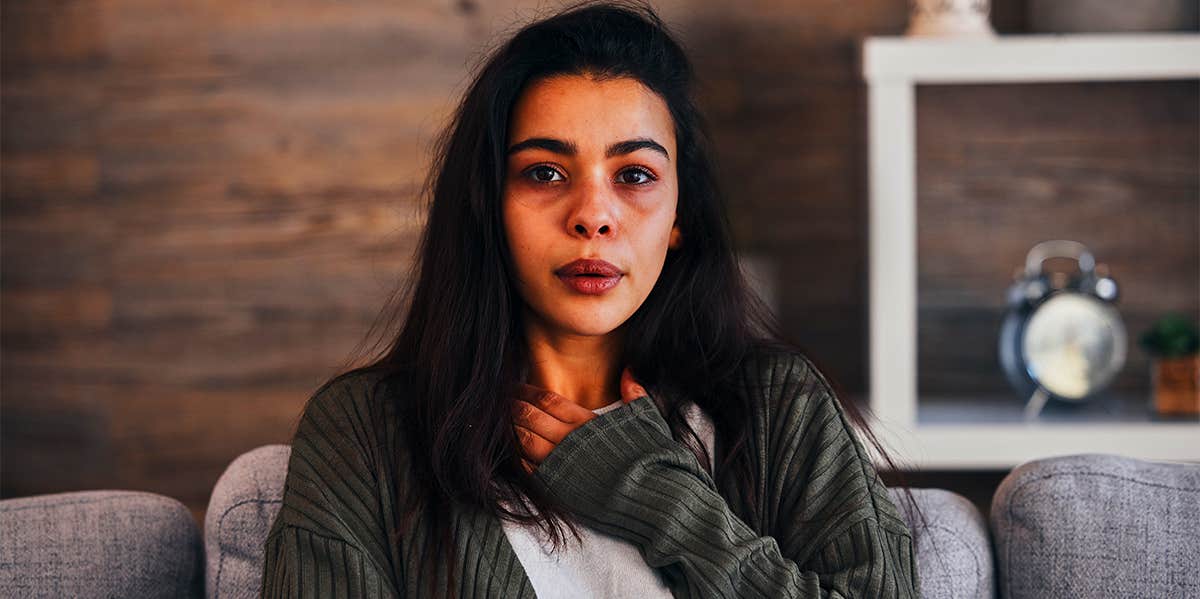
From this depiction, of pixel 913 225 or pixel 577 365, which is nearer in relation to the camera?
pixel 577 365

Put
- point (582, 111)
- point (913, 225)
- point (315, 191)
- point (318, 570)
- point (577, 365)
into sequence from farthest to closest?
point (315, 191) → point (913, 225) → point (577, 365) → point (582, 111) → point (318, 570)

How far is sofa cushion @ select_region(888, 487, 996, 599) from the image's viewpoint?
138 cm

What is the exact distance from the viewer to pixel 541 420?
135 centimetres

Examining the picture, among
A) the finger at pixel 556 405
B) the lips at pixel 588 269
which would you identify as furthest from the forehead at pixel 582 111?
the finger at pixel 556 405

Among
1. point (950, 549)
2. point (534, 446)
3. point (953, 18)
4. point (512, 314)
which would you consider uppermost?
point (953, 18)

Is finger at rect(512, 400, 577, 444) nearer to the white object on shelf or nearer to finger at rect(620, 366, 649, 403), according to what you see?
finger at rect(620, 366, 649, 403)

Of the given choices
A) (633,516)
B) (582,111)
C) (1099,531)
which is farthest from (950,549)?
(582,111)

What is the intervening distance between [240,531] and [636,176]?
52 cm

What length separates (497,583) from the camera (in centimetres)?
128

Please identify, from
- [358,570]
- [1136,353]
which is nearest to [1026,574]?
[358,570]

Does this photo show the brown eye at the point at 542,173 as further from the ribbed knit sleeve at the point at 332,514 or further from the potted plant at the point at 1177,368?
the potted plant at the point at 1177,368

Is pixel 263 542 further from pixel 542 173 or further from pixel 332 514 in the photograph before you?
pixel 542 173

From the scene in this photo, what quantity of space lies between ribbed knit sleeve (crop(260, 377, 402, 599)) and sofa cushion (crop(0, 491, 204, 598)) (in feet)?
0.48

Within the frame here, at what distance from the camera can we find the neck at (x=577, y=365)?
1433 millimetres
